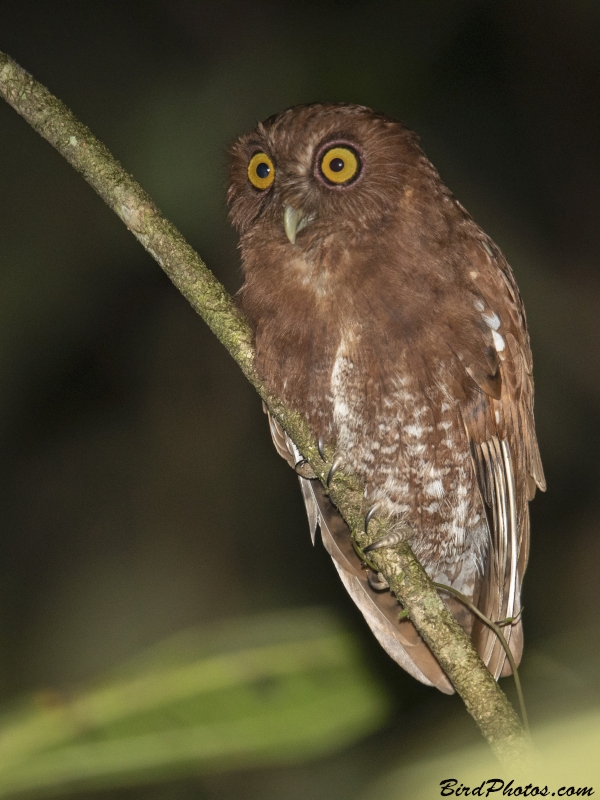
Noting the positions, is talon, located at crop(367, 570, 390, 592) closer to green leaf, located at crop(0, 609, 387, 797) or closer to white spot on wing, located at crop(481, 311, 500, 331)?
white spot on wing, located at crop(481, 311, 500, 331)

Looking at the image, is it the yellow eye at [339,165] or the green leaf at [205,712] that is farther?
the yellow eye at [339,165]

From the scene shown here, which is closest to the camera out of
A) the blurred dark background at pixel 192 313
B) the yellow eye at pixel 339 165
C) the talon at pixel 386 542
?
the talon at pixel 386 542

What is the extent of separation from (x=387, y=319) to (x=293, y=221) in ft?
1.33

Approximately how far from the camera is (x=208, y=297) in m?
1.89

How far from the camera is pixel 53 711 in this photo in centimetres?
90

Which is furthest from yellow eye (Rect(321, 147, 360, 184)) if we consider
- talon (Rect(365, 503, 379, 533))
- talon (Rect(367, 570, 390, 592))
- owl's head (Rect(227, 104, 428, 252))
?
talon (Rect(367, 570, 390, 592))

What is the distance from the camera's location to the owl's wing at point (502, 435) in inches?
99.6

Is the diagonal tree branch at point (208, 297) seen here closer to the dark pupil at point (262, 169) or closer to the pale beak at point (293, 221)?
the pale beak at point (293, 221)

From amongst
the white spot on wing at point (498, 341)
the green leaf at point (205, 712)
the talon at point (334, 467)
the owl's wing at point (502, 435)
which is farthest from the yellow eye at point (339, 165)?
the green leaf at point (205, 712)

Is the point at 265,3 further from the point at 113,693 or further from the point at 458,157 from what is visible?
the point at 113,693

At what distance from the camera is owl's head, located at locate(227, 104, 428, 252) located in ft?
7.98

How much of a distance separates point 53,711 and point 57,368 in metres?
4.15

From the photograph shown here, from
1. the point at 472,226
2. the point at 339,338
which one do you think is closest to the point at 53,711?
the point at 339,338

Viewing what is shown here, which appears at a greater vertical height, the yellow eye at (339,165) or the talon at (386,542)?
the yellow eye at (339,165)
